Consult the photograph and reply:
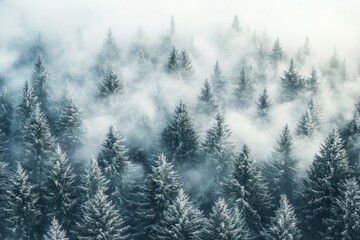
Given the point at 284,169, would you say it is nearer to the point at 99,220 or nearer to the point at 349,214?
the point at 349,214

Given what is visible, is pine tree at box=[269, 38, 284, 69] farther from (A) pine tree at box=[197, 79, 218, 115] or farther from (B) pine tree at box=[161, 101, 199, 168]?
(B) pine tree at box=[161, 101, 199, 168]

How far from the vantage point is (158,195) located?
54.3 metres

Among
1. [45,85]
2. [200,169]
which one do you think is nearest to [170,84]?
[45,85]

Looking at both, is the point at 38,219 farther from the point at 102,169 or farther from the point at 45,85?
the point at 45,85

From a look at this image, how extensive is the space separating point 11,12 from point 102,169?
4721 inches

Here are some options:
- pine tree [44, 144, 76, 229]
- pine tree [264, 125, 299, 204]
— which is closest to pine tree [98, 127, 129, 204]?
pine tree [44, 144, 76, 229]

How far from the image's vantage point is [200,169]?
66.7 metres

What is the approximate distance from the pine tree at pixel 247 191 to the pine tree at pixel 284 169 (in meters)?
6.39

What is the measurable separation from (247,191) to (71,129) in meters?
28.5

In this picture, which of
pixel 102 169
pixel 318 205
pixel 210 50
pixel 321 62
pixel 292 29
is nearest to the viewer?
pixel 318 205

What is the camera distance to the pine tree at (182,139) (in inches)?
2652

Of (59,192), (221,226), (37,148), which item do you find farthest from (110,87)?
(221,226)

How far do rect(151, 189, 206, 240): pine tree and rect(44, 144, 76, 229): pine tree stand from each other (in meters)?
13.7

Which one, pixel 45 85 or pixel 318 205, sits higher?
pixel 45 85
